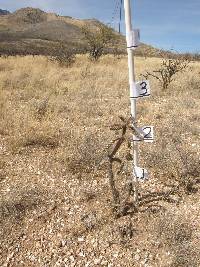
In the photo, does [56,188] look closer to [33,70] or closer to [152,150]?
[152,150]

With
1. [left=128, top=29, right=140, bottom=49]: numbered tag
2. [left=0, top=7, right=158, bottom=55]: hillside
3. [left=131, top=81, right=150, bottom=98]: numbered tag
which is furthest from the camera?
[left=0, top=7, right=158, bottom=55]: hillside

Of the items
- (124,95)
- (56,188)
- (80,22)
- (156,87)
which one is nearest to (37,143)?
(56,188)

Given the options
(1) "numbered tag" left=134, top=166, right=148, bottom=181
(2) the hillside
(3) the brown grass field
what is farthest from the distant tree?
(2) the hillside

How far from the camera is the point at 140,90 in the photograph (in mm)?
4199

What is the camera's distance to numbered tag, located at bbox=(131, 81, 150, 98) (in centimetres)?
416

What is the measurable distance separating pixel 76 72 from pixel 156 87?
438 cm

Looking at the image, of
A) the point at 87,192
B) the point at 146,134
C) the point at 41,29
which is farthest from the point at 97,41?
the point at 41,29

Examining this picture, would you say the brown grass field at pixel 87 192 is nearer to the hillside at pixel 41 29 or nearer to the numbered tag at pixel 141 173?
the numbered tag at pixel 141 173

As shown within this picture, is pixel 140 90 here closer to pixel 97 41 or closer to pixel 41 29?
pixel 97 41

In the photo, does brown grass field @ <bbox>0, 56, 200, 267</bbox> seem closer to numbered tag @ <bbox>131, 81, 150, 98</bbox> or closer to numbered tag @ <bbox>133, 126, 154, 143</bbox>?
numbered tag @ <bbox>133, 126, 154, 143</bbox>

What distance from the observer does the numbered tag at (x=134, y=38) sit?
4008mm

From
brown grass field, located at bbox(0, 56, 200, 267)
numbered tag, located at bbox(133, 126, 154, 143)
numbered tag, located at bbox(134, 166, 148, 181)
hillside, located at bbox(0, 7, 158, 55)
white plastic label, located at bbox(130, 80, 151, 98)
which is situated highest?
hillside, located at bbox(0, 7, 158, 55)

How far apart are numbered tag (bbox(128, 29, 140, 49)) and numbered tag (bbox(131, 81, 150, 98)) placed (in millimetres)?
394

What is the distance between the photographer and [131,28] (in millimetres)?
4059
